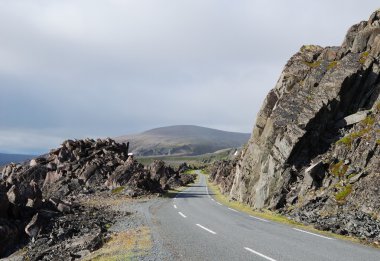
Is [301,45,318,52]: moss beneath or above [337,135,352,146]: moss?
above

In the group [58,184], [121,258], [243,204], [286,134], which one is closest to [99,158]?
[58,184]

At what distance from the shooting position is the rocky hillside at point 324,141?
92.5 ft

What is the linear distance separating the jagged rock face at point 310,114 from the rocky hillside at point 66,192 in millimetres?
16854

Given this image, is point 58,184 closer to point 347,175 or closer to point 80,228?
point 80,228

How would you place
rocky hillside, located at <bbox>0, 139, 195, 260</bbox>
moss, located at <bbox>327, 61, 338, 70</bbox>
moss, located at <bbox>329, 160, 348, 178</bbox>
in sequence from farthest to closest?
1. moss, located at <bbox>327, 61, 338, 70</bbox>
2. moss, located at <bbox>329, 160, 348, 178</bbox>
3. rocky hillside, located at <bbox>0, 139, 195, 260</bbox>

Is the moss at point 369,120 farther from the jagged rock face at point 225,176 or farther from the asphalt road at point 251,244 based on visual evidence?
the jagged rock face at point 225,176

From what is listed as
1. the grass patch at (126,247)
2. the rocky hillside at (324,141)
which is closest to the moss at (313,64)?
the rocky hillside at (324,141)

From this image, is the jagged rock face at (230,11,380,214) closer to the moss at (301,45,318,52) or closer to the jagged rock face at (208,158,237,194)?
the moss at (301,45,318,52)

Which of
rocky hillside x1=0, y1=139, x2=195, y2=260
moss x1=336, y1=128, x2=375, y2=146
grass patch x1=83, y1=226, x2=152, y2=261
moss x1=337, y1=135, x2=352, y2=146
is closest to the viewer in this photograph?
grass patch x1=83, y1=226, x2=152, y2=261

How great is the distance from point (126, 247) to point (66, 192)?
137ft

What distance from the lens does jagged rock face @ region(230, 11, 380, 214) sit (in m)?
37.1

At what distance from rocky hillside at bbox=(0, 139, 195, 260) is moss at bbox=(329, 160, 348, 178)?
19.9 m

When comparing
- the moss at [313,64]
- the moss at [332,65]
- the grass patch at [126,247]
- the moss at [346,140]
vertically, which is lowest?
the grass patch at [126,247]

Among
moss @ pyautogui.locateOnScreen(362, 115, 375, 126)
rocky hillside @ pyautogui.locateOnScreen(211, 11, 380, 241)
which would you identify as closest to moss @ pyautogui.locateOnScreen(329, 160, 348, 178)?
rocky hillside @ pyautogui.locateOnScreen(211, 11, 380, 241)
